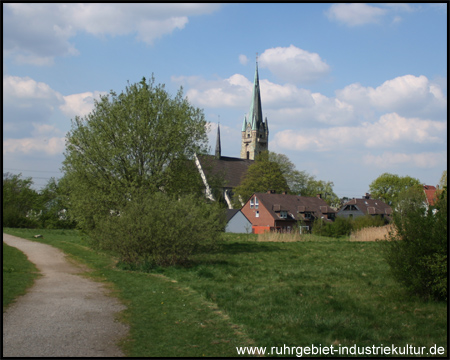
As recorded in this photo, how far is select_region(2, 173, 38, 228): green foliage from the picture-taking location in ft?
158

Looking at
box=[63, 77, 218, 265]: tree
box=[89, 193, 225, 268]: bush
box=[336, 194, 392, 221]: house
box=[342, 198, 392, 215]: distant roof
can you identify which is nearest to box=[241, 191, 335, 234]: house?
box=[336, 194, 392, 221]: house

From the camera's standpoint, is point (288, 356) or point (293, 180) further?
point (293, 180)

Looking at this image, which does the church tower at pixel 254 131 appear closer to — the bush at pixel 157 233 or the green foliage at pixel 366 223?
the green foliage at pixel 366 223

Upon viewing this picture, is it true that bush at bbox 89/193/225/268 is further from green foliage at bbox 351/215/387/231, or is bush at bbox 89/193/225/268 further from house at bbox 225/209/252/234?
house at bbox 225/209/252/234

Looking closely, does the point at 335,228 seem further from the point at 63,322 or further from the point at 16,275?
the point at 63,322

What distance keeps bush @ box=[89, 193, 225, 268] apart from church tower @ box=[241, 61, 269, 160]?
4321 inches

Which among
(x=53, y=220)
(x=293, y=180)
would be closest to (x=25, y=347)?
(x=53, y=220)

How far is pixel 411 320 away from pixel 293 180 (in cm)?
7561

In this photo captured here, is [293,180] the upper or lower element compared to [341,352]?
upper

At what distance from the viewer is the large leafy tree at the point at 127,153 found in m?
22.7

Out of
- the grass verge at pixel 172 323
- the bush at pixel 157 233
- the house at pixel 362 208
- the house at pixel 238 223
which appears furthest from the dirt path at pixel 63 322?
the house at pixel 362 208

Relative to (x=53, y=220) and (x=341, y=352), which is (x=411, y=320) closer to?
(x=341, y=352)

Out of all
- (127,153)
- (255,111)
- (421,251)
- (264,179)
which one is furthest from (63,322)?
(255,111)

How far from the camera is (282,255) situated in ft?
68.9
